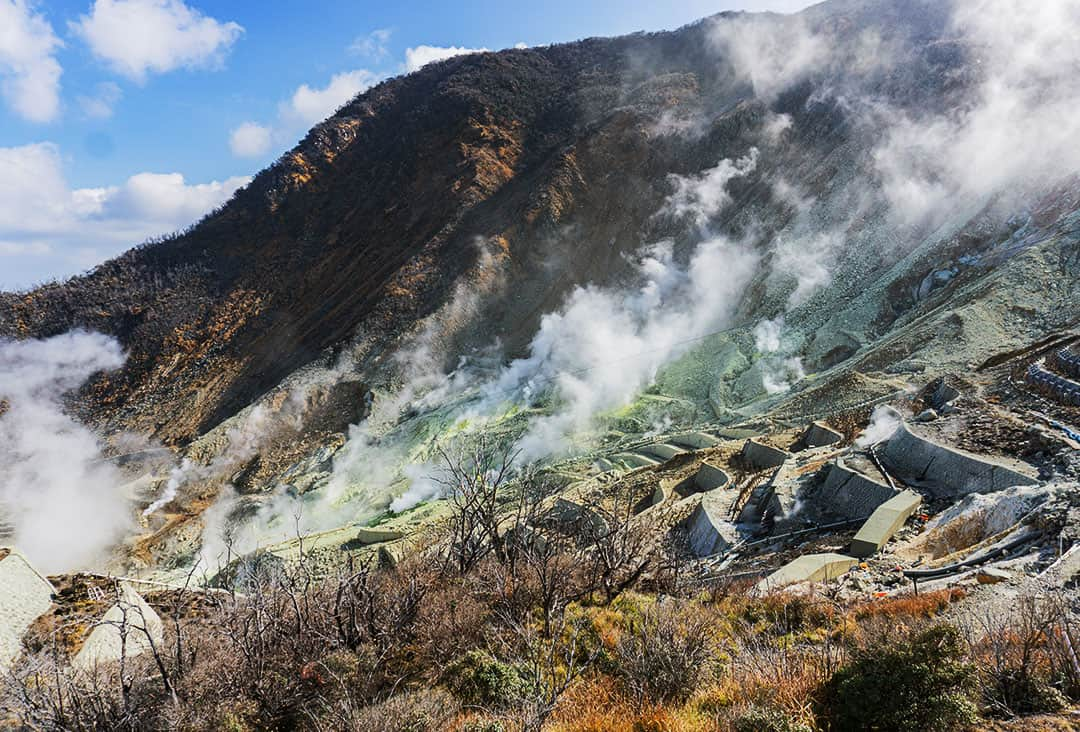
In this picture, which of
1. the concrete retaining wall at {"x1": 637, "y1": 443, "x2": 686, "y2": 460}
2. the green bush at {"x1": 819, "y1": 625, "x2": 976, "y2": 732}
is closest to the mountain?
the green bush at {"x1": 819, "y1": 625, "x2": 976, "y2": 732}

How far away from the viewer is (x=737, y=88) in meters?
37.6

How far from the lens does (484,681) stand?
6.58 meters

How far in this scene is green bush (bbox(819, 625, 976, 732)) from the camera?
418 cm

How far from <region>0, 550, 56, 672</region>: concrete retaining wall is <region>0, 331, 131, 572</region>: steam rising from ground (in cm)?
1380

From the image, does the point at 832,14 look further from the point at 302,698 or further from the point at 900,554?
the point at 302,698

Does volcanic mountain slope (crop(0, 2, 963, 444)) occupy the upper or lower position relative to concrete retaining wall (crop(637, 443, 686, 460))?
upper

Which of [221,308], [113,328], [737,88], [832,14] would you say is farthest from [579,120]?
[113,328]

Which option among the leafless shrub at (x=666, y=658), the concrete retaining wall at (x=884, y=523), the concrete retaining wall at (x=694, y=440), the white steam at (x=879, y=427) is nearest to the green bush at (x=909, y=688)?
the leafless shrub at (x=666, y=658)

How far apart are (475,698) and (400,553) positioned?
9.04m

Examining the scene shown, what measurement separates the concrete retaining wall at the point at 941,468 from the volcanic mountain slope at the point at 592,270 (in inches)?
162

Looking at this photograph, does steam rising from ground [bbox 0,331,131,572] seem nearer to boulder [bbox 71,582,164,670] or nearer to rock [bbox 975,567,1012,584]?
boulder [bbox 71,582,164,670]

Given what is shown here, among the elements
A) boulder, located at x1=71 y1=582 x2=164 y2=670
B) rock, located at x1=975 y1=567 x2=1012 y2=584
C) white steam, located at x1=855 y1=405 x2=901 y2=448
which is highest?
boulder, located at x1=71 y1=582 x2=164 y2=670

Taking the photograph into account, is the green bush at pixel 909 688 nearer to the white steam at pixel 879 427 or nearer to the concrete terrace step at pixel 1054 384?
the white steam at pixel 879 427

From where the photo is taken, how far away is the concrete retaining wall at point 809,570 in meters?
8.62
